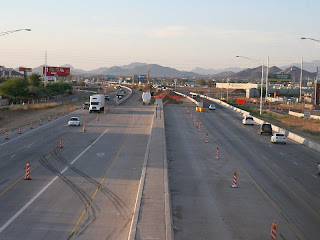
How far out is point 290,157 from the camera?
113 feet

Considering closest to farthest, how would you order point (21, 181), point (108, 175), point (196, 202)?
point (196, 202) → point (21, 181) → point (108, 175)

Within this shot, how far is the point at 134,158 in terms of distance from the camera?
3206cm

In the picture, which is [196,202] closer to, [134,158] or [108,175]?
[108,175]

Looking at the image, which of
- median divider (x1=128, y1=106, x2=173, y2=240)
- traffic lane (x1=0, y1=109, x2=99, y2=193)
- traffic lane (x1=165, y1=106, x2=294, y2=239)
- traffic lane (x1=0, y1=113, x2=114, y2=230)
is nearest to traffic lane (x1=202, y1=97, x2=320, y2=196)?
traffic lane (x1=165, y1=106, x2=294, y2=239)

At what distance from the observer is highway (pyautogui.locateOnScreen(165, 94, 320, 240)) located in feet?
54.7

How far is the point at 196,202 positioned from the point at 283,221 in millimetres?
4159

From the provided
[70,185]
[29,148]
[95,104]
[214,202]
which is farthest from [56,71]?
[214,202]

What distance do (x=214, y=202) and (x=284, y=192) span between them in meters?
4.60

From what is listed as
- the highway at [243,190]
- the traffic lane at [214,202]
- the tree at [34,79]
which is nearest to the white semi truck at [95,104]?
the highway at [243,190]

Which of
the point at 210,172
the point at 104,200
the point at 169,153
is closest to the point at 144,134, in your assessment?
the point at 169,153

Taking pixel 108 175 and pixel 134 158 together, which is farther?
pixel 134 158

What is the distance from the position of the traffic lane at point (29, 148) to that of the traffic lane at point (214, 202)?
9.18 metres

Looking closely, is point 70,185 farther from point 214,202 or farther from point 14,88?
point 14,88

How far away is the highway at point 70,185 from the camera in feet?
54.1
